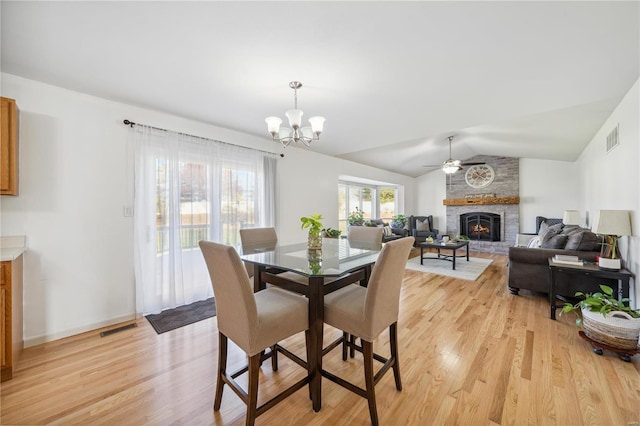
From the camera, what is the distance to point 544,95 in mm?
2445

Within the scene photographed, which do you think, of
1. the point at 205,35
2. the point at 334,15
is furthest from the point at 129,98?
the point at 334,15

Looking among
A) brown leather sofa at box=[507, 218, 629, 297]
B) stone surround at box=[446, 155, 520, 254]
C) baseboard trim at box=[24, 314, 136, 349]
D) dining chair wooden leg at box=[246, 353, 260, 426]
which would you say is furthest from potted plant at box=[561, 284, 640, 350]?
stone surround at box=[446, 155, 520, 254]

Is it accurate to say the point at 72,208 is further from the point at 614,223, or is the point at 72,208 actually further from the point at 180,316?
the point at 614,223

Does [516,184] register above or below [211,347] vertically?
above

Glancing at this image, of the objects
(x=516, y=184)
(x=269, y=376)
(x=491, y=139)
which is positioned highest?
(x=491, y=139)

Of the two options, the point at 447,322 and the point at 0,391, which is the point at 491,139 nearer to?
the point at 447,322

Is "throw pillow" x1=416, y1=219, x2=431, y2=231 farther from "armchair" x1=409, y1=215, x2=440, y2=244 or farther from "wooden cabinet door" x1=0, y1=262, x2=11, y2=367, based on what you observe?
"wooden cabinet door" x1=0, y1=262, x2=11, y2=367

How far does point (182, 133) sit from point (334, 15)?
2292 millimetres

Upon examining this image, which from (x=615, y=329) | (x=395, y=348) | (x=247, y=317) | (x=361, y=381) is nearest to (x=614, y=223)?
(x=615, y=329)

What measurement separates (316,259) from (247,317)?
734 mm

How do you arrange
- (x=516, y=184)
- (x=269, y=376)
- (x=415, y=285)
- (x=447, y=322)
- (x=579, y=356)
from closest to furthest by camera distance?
1. (x=269, y=376)
2. (x=579, y=356)
3. (x=447, y=322)
4. (x=415, y=285)
5. (x=516, y=184)

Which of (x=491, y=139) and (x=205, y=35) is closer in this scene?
(x=205, y=35)

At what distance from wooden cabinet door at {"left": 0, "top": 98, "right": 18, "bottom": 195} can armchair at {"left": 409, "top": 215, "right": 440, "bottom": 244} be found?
23.7ft

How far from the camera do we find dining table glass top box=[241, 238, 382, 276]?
160 cm
